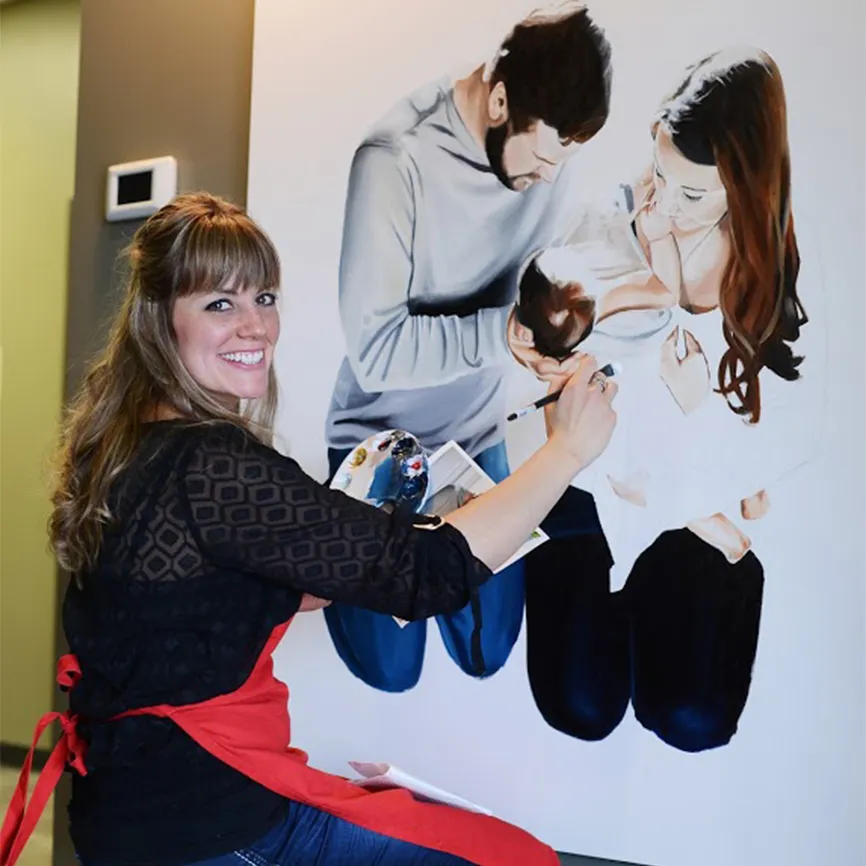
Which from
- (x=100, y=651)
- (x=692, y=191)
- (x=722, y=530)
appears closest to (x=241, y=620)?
(x=100, y=651)

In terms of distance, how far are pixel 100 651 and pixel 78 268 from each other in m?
1.03

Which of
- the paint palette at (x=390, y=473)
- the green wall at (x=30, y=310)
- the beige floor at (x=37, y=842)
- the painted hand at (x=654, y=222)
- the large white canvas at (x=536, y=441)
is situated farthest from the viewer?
the green wall at (x=30, y=310)

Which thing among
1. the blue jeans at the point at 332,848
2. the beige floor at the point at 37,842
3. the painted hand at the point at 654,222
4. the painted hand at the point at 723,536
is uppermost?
the painted hand at the point at 654,222

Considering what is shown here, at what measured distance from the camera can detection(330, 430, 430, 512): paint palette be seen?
4.58 ft

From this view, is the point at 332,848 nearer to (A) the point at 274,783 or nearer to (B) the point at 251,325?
(A) the point at 274,783

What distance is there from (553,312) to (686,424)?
0.25 metres

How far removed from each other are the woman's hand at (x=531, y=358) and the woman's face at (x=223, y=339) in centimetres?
42

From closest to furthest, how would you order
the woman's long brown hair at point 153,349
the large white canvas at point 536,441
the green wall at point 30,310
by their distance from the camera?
1. the woman's long brown hair at point 153,349
2. the large white canvas at point 536,441
3. the green wall at point 30,310

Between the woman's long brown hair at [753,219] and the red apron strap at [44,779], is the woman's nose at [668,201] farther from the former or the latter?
the red apron strap at [44,779]

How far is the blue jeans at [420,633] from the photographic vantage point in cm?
136

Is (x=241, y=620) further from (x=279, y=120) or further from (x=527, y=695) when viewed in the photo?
(x=279, y=120)

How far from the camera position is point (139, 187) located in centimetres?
172

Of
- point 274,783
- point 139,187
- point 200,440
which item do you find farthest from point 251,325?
point 139,187

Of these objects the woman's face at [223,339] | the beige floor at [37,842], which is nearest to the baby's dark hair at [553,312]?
the woman's face at [223,339]
